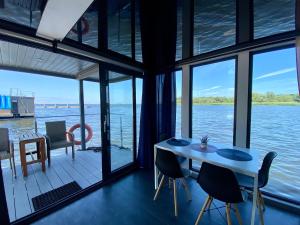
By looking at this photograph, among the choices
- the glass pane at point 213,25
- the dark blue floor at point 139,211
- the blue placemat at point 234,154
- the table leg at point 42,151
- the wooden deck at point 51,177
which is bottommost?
the dark blue floor at point 139,211

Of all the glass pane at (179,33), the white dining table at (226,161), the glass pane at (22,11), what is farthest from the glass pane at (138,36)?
the white dining table at (226,161)

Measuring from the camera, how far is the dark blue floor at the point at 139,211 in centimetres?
168

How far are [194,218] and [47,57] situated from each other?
368 centimetres

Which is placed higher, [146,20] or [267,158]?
[146,20]

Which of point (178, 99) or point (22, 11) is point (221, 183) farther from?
point (22, 11)

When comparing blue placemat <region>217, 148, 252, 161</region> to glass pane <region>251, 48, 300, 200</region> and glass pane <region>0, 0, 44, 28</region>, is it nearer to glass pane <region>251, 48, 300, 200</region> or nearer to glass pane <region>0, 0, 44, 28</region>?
glass pane <region>251, 48, 300, 200</region>

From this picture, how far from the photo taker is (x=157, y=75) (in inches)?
117

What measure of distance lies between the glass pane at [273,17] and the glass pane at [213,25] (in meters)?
0.29

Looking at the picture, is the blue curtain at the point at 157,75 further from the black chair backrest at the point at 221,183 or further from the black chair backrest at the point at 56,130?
the black chair backrest at the point at 56,130

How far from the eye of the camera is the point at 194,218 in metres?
1.74

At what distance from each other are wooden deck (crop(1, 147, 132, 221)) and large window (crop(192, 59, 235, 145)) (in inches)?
65.0

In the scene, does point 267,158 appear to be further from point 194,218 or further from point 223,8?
point 223,8

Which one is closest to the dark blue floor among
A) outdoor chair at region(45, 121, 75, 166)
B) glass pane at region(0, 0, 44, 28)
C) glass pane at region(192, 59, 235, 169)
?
glass pane at region(192, 59, 235, 169)

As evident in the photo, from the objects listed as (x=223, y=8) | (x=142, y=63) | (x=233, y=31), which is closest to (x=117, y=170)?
(x=142, y=63)
